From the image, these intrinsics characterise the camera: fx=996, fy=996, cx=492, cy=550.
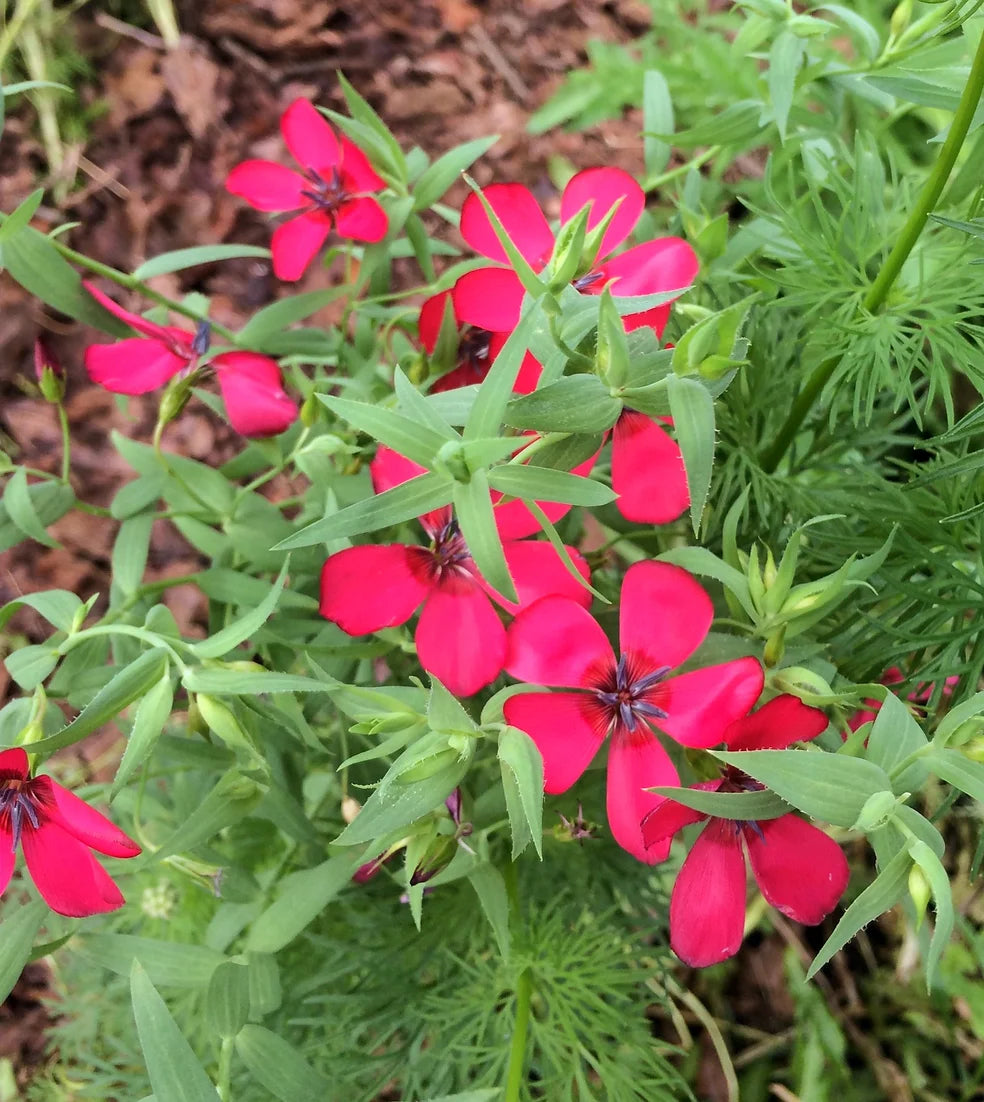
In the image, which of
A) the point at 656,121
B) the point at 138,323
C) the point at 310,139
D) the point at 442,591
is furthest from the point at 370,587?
the point at 656,121

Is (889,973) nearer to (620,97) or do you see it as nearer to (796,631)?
(796,631)

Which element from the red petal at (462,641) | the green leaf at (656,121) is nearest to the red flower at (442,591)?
the red petal at (462,641)

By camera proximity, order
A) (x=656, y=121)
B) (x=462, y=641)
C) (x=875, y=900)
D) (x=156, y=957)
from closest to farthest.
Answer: (x=875, y=900)
(x=462, y=641)
(x=156, y=957)
(x=656, y=121)

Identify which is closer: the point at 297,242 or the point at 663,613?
the point at 663,613

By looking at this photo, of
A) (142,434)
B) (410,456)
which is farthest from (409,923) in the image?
(142,434)

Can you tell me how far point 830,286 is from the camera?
68cm

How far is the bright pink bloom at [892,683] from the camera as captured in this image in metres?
0.65

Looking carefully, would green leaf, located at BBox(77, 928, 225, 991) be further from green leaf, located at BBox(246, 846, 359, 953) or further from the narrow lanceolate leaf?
the narrow lanceolate leaf

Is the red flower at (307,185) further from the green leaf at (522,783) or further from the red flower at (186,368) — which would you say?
the green leaf at (522,783)

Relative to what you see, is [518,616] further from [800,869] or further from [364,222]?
[364,222]

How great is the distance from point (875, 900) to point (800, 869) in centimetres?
8

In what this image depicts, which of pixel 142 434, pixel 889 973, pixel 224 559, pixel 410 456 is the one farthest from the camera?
pixel 142 434

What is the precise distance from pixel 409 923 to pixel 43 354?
19.7 inches

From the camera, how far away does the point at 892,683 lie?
2.26ft
